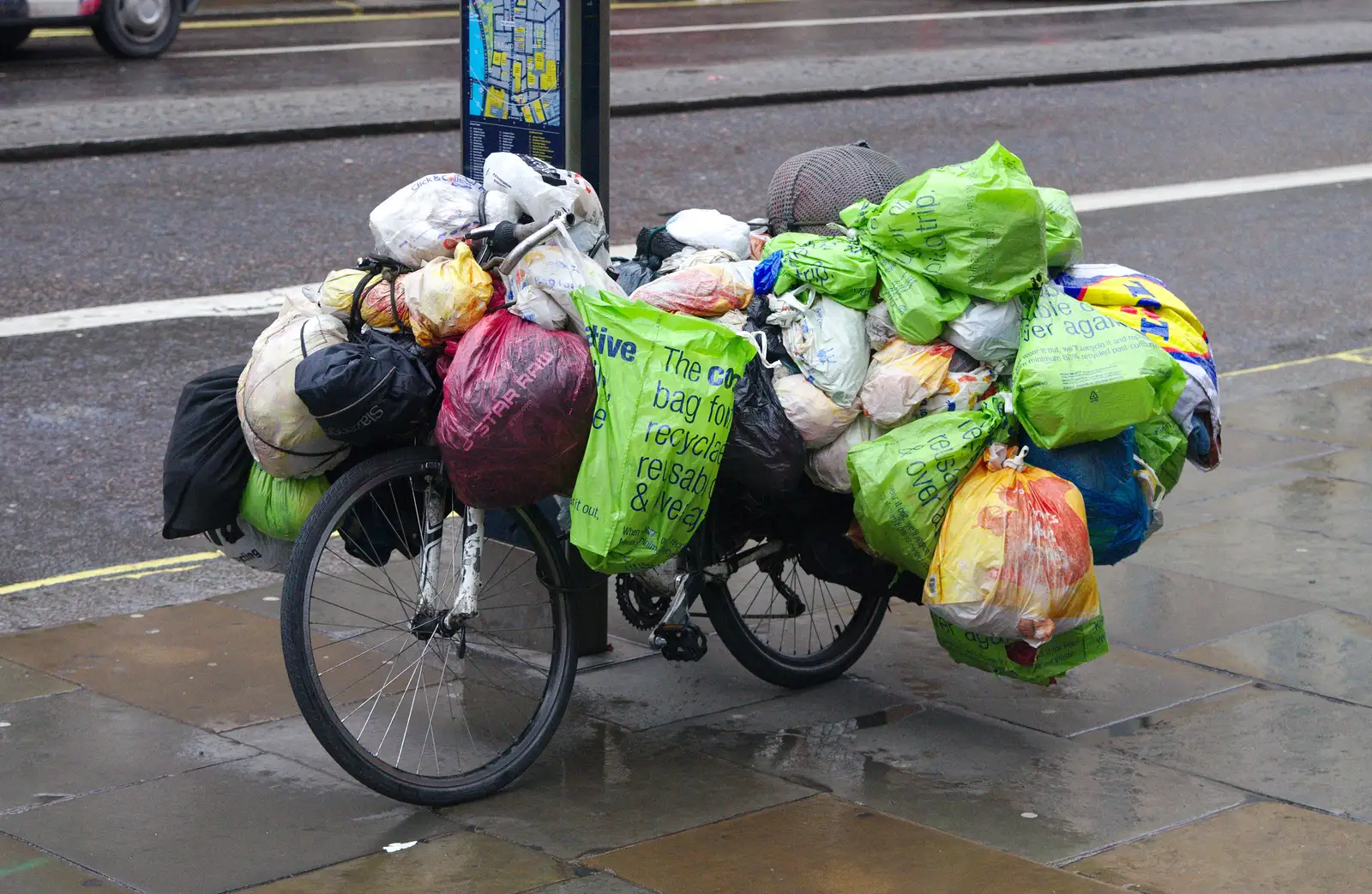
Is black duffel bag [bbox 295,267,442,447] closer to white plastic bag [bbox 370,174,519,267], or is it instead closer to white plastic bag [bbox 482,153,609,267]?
white plastic bag [bbox 370,174,519,267]

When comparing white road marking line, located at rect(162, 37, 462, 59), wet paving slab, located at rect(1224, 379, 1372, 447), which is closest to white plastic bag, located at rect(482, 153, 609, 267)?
wet paving slab, located at rect(1224, 379, 1372, 447)

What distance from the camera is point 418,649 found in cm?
479

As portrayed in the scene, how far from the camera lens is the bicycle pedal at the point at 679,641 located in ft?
14.5

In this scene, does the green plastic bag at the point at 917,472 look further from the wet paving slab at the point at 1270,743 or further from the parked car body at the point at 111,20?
the parked car body at the point at 111,20

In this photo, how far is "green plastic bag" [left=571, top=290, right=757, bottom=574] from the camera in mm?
3812

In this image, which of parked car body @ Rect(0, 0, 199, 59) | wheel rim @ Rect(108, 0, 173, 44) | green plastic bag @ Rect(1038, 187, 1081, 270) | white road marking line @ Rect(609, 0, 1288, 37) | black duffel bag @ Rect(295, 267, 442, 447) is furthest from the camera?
white road marking line @ Rect(609, 0, 1288, 37)

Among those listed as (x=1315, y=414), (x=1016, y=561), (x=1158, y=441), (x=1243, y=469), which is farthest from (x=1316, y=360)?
(x=1016, y=561)

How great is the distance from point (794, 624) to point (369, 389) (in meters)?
1.65

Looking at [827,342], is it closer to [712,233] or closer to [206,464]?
[712,233]

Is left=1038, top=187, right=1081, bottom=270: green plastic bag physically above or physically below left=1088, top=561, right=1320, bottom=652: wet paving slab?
above

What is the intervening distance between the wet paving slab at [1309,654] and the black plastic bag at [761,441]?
1.64m

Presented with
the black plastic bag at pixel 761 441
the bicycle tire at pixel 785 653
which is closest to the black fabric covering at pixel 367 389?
the black plastic bag at pixel 761 441

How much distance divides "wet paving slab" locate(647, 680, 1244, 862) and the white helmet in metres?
1.08

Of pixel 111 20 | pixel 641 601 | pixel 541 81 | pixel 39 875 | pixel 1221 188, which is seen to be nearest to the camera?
pixel 39 875
